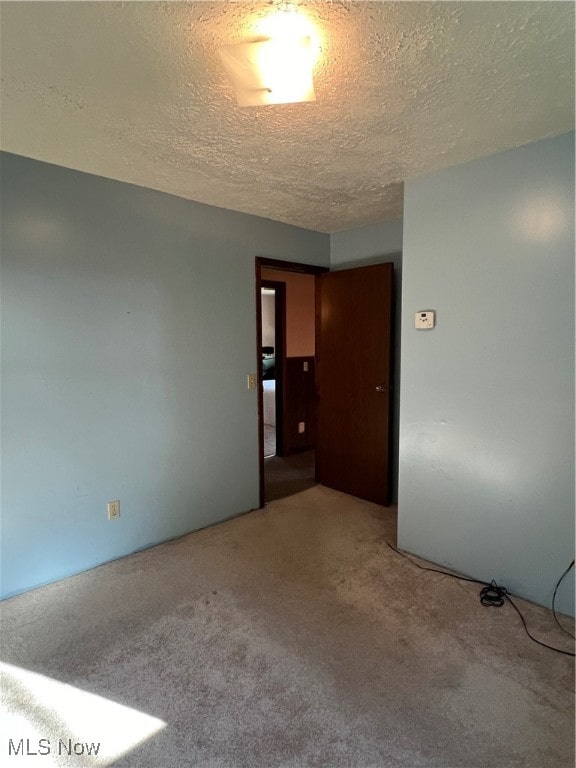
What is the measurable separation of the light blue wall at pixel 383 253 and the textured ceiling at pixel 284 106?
34.5 inches

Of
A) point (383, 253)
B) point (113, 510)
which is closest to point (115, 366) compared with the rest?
point (113, 510)

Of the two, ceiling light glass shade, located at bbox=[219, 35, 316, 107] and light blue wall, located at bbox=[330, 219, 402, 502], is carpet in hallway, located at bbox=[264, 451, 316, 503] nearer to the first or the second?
light blue wall, located at bbox=[330, 219, 402, 502]

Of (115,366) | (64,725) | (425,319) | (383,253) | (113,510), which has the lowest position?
(64,725)

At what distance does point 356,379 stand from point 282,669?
2.19 m

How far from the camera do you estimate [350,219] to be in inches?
127

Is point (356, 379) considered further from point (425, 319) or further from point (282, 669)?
point (282, 669)

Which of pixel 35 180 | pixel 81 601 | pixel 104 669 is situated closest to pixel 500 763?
pixel 104 669

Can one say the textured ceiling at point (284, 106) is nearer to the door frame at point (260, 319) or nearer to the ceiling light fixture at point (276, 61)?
the ceiling light fixture at point (276, 61)

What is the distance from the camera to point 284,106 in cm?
160

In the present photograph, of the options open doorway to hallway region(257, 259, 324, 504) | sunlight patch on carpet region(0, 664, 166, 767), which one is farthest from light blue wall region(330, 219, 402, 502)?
sunlight patch on carpet region(0, 664, 166, 767)

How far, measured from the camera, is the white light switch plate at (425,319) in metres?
2.33

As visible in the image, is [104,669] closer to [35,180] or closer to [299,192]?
[35,180]

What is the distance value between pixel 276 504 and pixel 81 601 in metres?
1.63

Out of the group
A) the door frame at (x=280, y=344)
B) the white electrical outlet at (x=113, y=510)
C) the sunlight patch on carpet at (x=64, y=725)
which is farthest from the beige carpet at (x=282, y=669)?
the door frame at (x=280, y=344)
